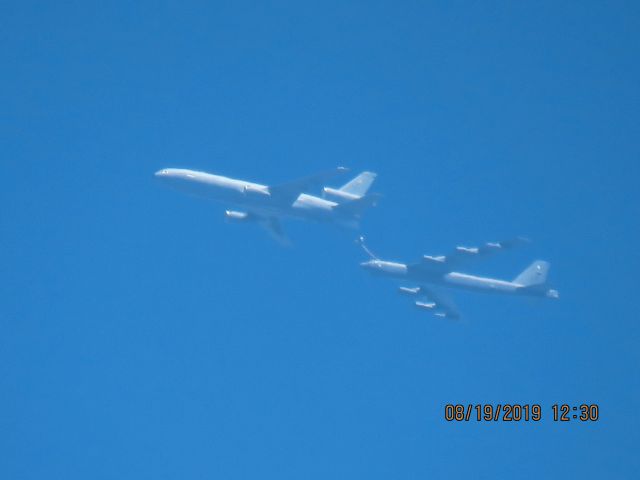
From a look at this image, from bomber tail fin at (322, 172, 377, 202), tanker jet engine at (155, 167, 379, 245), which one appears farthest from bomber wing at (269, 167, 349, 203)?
bomber tail fin at (322, 172, 377, 202)

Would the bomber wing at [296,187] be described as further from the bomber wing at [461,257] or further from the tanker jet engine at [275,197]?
the bomber wing at [461,257]

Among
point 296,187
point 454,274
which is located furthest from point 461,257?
point 296,187

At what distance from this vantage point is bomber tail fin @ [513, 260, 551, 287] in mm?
47156

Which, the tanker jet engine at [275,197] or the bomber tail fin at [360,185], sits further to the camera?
the bomber tail fin at [360,185]

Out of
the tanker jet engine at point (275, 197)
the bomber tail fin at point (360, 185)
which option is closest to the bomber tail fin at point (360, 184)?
the bomber tail fin at point (360, 185)

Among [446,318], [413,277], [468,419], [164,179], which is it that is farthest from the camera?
[446,318]

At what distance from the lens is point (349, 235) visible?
1676 inches

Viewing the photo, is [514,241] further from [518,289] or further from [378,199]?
[378,199]

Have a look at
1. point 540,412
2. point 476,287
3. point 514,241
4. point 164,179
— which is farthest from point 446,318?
point 164,179

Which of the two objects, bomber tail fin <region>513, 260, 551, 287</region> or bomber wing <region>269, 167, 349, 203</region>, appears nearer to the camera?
bomber wing <region>269, 167, 349, 203</region>

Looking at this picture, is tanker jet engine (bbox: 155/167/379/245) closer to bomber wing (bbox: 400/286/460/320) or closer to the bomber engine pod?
the bomber engine pod

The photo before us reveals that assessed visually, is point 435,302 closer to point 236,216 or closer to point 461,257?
point 461,257

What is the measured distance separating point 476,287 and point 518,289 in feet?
7.71

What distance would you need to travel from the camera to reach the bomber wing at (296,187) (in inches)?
1625
